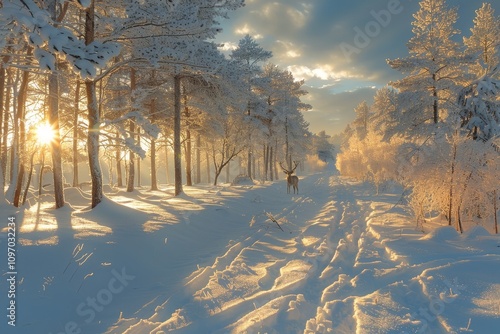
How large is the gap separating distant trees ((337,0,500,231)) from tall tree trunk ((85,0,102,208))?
8992 mm

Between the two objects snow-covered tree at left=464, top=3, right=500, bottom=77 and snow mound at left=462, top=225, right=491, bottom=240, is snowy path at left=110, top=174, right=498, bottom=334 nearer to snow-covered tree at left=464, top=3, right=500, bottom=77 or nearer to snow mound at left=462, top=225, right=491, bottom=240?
snow mound at left=462, top=225, right=491, bottom=240

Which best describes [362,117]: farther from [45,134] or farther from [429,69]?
[45,134]

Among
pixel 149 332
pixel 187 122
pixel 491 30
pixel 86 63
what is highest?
pixel 491 30

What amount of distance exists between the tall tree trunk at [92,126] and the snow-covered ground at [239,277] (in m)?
0.67

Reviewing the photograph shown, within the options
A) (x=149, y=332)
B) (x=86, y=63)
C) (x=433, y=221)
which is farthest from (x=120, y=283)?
(x=433, y=221)

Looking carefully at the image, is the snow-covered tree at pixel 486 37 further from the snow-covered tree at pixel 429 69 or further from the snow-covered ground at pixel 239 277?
the snow-covered ground at pixel 239 277

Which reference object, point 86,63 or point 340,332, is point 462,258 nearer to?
point 340,332

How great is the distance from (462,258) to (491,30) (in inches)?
911

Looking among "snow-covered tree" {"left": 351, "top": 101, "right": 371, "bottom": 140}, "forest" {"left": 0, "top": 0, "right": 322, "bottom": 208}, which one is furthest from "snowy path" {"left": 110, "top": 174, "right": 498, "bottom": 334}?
"snow-covered tree" {"left": 351, "top": 101, "right": 371, "bottom": 140}

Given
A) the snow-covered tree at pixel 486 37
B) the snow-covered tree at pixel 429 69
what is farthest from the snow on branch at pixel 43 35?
the snow-covered tree at pixel 486 37

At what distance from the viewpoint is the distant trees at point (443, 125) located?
7.59 m

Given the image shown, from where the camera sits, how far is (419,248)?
6.26 meters

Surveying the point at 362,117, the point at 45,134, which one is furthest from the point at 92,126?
the point at 362,117

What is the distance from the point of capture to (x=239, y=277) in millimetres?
5270
